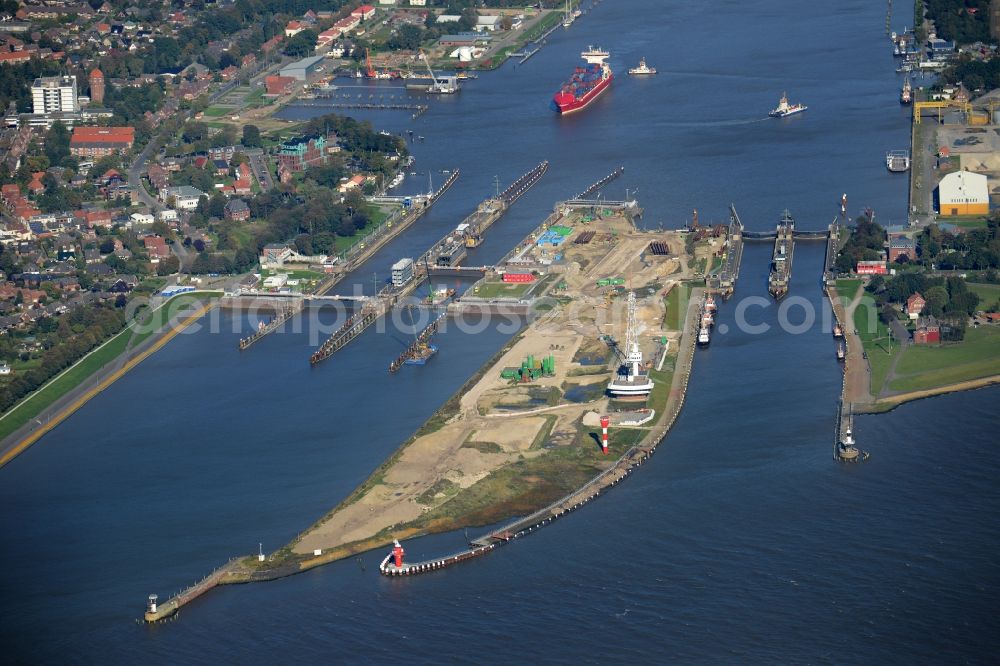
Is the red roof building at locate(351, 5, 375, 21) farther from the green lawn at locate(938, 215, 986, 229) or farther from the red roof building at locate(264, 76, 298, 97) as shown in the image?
the green lawn at locate(938, 215, 986, 229)

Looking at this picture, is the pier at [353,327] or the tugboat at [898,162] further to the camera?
the tugboat at [898,162]

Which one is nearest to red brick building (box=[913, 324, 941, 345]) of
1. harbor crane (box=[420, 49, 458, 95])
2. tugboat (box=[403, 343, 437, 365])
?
tugboat (box=[403, 343, 437, 365])

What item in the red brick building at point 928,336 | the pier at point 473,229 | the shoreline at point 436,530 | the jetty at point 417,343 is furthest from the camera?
the pier at point 473,229

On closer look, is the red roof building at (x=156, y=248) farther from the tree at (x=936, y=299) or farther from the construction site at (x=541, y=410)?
the tree at (x=936, y=299)

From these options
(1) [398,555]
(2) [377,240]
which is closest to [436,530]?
(1) [398,555]

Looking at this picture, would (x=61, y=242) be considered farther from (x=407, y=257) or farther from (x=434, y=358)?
(x=434, y=358)

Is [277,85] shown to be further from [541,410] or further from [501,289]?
[541,410]

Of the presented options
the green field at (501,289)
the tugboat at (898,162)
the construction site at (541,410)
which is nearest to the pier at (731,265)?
the construction site at (541,410)
